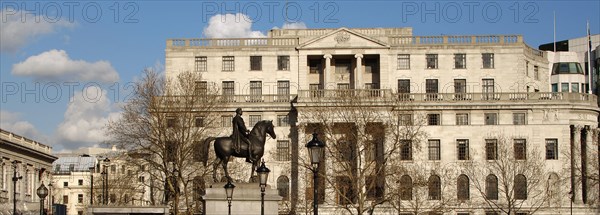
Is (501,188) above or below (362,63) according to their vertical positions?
below

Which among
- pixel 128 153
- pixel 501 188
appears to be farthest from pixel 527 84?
pixel 128 153

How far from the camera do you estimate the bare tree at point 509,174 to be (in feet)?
326

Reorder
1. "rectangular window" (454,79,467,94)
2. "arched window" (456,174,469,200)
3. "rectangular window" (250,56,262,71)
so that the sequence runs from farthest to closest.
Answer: "rectangular window" (250,56,262,71)
"rectangular window" (454,79,467,94)
"arched window" (456,174,469,200)

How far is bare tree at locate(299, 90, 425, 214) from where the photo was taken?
8462 centimetres

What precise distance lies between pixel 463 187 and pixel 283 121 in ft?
58.4

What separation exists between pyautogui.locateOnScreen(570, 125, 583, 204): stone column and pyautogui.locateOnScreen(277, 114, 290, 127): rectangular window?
87.4 ft

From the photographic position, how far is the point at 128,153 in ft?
277

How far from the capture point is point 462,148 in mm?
103938

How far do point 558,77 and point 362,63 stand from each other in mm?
28063

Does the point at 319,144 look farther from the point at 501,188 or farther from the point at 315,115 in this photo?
the point at 501,188

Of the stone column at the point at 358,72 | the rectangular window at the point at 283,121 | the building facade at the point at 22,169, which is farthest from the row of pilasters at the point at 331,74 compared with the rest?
the building facade at the point at 22,169

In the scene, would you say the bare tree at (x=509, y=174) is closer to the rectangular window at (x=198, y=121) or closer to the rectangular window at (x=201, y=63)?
the rectangular window at (x=201, y=63)

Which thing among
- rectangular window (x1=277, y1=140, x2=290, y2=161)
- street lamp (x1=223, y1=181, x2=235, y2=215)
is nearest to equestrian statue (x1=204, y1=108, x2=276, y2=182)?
street lamp (x1=223, y1=181, x2=235, y2=215)

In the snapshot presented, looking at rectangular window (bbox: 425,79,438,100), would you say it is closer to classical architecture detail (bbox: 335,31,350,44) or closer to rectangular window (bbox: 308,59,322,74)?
classical architecture detail (bbox: 335,31,350,44)
